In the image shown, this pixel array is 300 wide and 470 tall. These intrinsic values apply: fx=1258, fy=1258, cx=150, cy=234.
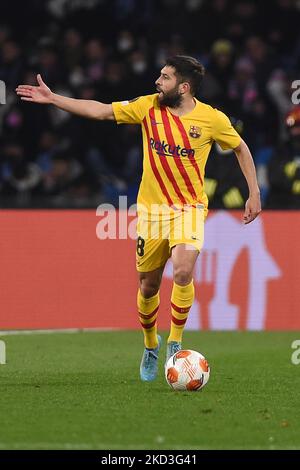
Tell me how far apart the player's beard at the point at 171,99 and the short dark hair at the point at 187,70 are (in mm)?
101

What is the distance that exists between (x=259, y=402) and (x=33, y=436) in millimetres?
2024

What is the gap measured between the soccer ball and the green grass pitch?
8 cm

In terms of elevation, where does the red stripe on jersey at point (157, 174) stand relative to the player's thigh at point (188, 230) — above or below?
above

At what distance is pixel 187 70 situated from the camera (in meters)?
9.35

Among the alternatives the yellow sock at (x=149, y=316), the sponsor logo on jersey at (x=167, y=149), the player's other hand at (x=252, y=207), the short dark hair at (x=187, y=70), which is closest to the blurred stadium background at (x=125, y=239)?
the yellow sock at (x=149, y=316)

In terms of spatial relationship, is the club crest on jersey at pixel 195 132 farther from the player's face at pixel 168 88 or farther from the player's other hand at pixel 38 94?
the player's other hand at pixel 38 94

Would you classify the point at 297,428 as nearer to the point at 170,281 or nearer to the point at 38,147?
the point at 170,281

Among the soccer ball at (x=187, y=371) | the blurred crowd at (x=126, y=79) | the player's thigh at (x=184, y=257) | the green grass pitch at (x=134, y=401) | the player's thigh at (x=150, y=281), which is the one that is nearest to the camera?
the green grass pitch at (x=134, y=401)

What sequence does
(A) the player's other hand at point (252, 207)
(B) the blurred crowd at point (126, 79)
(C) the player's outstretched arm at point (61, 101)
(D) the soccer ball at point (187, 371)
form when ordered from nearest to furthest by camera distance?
(D) the soccer ball at point (187, 371) → (C) the player's outstretched arm at point (61, 101) → (A) the player's other hand at point (252, 207) → (B) the blurred crowd at point (126, 79)

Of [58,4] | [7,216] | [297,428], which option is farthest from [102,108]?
[58,4]

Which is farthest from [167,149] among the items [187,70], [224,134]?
[187,70]

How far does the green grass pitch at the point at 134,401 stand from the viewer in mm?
6793

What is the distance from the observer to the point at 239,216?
14320 mm
